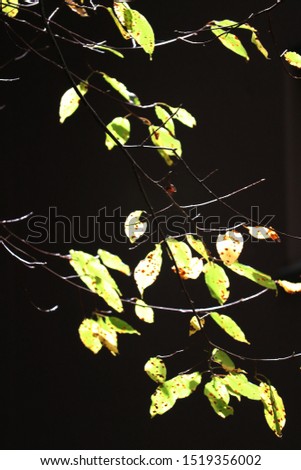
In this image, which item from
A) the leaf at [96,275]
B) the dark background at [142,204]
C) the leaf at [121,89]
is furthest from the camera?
the dark background at [142,204]

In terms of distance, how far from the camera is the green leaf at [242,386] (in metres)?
1.18

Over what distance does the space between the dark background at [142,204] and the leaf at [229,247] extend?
7.40ft

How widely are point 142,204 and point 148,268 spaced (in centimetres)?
241

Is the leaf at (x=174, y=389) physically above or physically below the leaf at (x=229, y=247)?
below

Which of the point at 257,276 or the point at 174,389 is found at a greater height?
the point at 257,276

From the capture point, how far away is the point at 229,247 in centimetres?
125

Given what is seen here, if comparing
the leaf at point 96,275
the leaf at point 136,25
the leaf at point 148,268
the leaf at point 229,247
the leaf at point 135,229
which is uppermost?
the leaf at point 136,25

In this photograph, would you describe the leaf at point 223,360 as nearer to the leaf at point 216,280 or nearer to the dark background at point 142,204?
the leaf at point 216,280

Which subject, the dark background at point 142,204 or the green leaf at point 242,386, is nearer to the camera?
the green leaf at point 242,386

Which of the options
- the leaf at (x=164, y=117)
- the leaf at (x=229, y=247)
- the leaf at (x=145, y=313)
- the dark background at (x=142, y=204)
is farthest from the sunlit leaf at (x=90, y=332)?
the dark background at (x=142, y=204)

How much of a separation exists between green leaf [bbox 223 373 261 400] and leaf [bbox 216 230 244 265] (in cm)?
19

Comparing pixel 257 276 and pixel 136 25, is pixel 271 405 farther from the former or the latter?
pixel 136 25

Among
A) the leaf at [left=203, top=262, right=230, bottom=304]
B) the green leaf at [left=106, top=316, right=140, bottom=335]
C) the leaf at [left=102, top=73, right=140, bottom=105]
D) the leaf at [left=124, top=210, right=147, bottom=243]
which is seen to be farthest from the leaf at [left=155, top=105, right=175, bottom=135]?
the green leaf at [left=106, top=316, right=140, bottom=335]

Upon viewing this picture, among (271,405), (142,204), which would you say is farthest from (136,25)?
(142,204)
